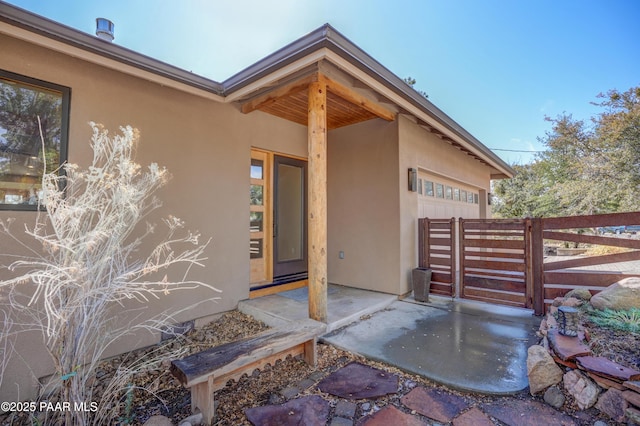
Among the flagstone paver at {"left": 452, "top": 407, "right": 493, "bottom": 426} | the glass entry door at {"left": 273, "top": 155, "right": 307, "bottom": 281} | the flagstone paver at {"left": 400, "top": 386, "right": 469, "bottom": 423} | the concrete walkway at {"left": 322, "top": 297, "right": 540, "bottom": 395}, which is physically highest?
the glass entry door at {"left": 273, "top": 155, "right": 307, "bottom": 281}

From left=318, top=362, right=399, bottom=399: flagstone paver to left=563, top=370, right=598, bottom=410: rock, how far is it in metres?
1.30

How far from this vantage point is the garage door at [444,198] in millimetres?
6000

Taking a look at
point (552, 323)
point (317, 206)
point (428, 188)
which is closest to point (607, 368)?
point (552, 323)

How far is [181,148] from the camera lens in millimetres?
3719

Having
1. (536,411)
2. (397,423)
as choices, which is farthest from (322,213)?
(536,411)

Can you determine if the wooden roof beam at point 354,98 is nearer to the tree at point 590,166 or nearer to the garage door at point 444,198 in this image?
the garage door at point 444,198

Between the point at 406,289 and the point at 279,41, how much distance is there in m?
7.41

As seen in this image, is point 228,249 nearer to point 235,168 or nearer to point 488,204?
point 235,168

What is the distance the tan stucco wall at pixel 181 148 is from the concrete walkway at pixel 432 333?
92 centimetres

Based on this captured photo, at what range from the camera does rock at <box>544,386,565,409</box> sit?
213 centimetres

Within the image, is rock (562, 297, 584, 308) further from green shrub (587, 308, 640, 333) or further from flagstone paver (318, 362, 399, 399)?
flagstone paver (318, 362, 399, 399)

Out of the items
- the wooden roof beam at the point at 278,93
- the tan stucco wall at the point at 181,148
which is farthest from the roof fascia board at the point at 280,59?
the tan stucco wall at the point at 181,148

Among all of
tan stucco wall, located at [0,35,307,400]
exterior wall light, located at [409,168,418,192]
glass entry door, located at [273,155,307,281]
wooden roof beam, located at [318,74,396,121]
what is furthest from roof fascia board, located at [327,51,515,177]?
glass entry door, located at [273,155,307,281]

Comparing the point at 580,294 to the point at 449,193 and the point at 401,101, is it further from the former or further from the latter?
the point at 449,193
